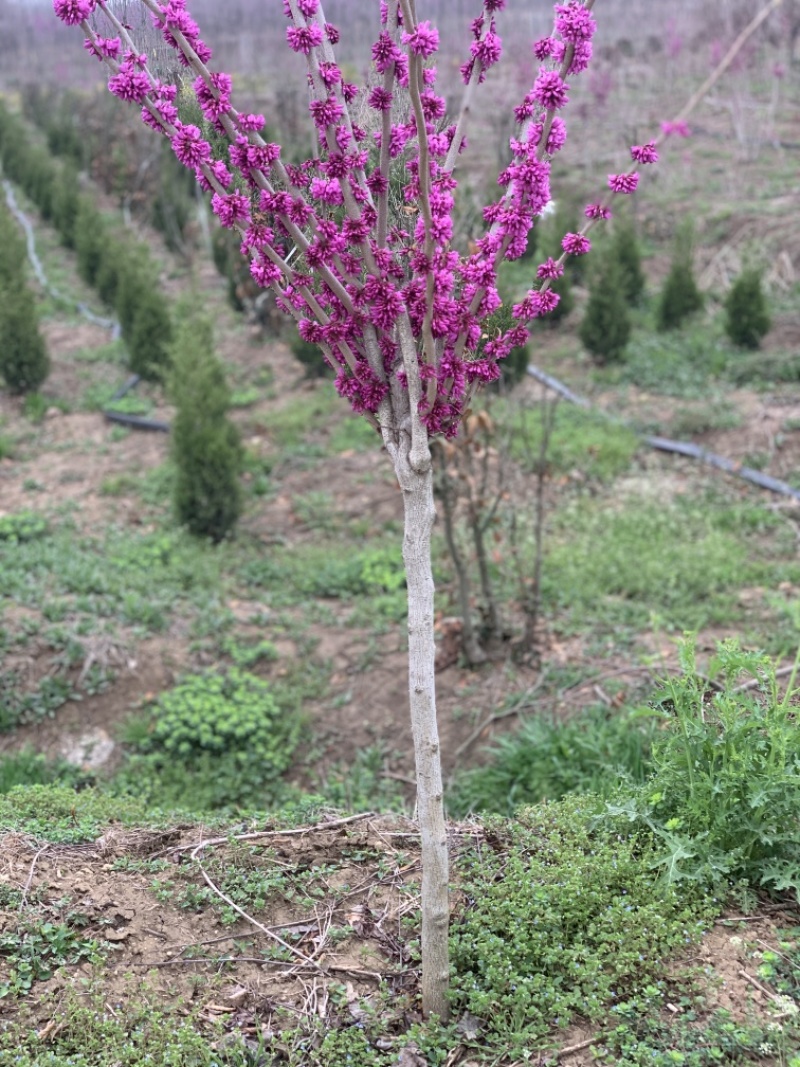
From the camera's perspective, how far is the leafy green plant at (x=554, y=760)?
3.95m

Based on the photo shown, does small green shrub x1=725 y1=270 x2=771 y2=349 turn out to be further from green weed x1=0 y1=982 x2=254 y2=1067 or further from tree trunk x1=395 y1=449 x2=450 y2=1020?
green weed x1=0 y1=982 x2=254 y2=1067

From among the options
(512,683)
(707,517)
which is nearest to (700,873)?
(512,683)

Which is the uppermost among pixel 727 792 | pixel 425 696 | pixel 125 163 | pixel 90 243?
pixel 125 163

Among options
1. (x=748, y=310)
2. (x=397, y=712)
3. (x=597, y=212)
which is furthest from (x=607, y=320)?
(x=597, y=212)

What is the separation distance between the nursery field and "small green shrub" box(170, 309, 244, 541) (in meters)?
0.17

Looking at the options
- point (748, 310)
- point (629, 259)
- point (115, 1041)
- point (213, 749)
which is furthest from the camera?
point (629, 259)

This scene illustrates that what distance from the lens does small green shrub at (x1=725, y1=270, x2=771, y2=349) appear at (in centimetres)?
1008

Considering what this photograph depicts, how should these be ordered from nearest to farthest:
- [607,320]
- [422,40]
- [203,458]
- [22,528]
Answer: [422,40], [22,528], [203,458], [607,320]

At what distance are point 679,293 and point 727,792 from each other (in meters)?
9.42

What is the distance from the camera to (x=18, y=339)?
10.4m

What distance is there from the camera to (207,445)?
7.45m

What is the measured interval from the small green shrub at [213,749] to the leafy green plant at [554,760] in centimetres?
107

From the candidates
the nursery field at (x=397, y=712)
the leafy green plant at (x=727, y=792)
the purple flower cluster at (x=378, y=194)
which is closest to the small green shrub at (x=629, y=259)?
Result: the nursery field at (x=397, y=712)

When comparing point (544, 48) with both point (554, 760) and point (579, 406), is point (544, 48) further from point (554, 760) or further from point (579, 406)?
point (579, 406)
